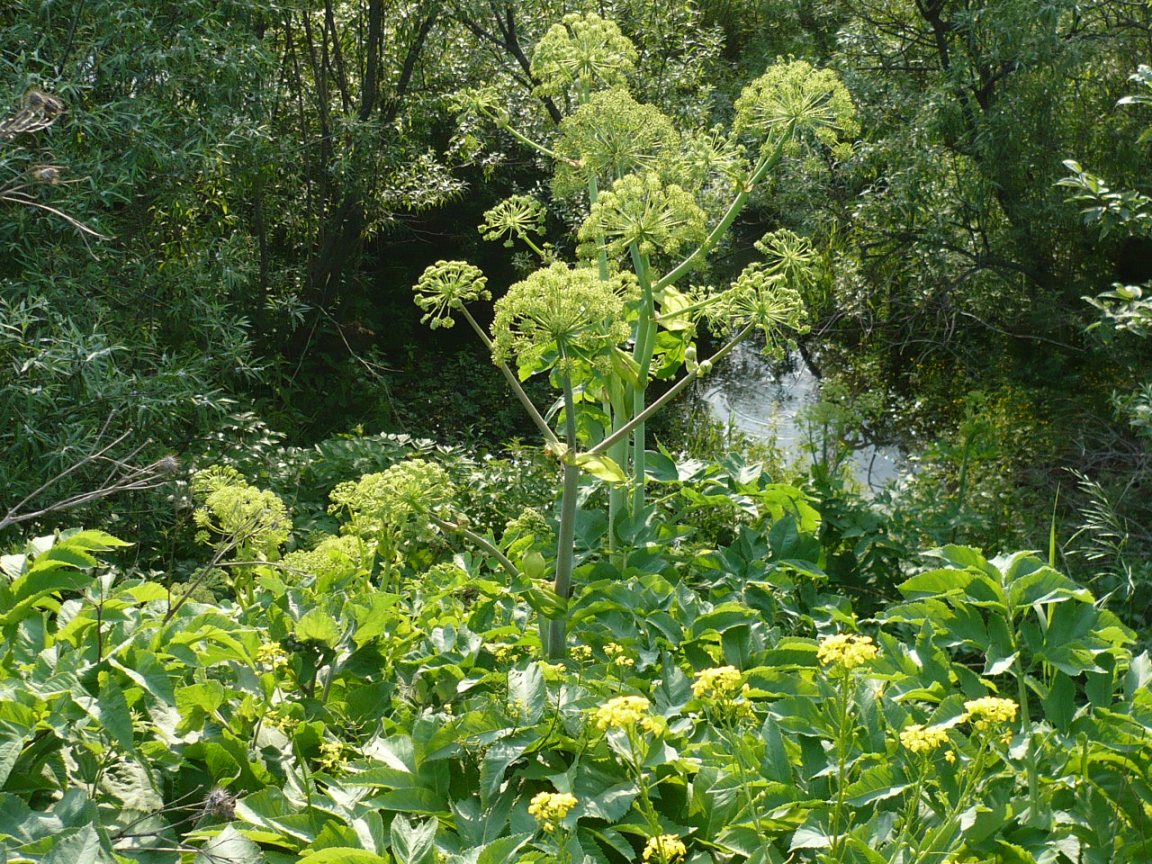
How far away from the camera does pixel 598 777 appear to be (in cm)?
159

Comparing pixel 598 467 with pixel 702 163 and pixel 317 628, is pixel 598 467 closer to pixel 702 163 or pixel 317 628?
pixel 317 628

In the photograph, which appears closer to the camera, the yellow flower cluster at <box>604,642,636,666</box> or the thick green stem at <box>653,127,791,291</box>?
the yellow flower cluster at <box>604,642,636,666</box>

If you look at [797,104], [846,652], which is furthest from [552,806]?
[797,104]

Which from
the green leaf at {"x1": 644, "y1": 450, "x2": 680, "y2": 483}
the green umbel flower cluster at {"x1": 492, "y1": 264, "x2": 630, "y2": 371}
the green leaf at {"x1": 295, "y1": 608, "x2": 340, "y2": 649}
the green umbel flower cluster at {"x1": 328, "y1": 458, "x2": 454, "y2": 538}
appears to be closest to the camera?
the green leaf at {"x1": 295, "y1": 608, "x2": 340, "y2": 649}

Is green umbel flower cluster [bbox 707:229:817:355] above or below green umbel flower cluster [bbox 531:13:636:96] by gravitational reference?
below

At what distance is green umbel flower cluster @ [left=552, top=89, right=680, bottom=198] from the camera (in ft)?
8.80

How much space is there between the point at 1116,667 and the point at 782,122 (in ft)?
5.26

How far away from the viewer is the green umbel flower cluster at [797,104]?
9.21 feet

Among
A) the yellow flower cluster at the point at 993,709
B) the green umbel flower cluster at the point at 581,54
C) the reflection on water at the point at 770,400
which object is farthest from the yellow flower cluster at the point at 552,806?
the reflection on water at the point at 770,400

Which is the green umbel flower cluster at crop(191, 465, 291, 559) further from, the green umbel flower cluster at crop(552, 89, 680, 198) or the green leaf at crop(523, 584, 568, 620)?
the green umbel flower cluster at crop(552, 89, 680, 198)

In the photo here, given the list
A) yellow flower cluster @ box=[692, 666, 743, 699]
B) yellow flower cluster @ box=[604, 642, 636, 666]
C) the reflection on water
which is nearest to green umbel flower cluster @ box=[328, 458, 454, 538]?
yellow flower cluster @ box=[604, 642, 636, 666]

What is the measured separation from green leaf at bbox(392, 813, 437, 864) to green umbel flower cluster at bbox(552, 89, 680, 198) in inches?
69.7

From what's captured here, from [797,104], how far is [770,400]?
214 inches

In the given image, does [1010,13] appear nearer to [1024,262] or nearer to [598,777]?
[1024,262]
